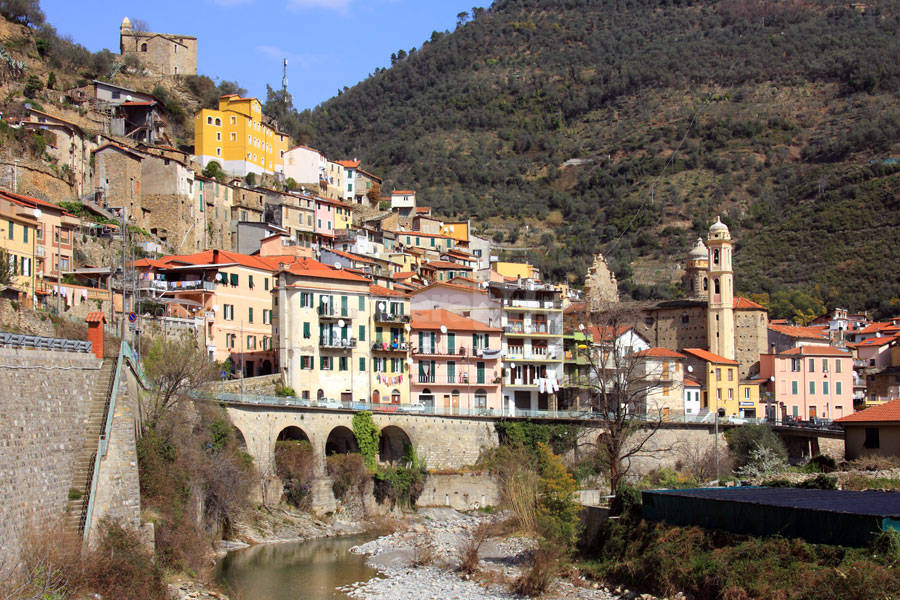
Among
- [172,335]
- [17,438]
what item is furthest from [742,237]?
[17,438]

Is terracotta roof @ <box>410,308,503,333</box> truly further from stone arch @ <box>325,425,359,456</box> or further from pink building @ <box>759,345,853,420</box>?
pink building @ <box>759,345,853,420</box>

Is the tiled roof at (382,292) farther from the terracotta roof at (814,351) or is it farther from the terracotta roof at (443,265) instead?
the terracotta roof at (814,351)

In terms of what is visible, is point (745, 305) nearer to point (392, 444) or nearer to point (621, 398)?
point (621, 398)

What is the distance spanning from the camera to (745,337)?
78.3 meters

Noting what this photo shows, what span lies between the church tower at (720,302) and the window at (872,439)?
24.7 meters

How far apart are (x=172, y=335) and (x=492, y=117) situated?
457 feet

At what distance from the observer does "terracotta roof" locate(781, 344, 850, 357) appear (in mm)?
74625

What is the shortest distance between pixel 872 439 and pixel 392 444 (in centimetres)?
2323

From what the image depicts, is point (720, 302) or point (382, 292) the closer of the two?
point (382, 292)

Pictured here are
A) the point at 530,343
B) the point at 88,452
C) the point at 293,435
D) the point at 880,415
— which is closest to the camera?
the point at 88,452

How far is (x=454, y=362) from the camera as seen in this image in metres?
62.3

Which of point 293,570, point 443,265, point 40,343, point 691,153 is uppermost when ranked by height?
point 691,153

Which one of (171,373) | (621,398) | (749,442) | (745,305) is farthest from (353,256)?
(171,373)

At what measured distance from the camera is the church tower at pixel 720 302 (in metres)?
77.0
